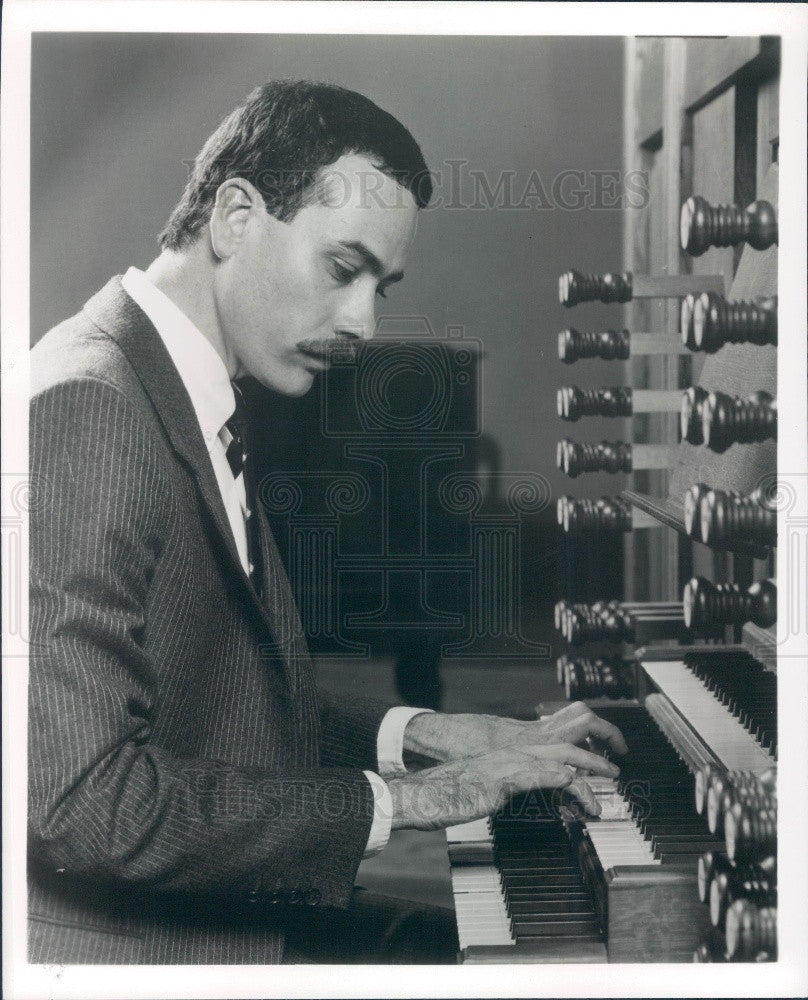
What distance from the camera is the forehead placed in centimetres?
173

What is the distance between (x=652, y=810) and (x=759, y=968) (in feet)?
0.99

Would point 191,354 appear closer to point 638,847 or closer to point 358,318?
point 358,318

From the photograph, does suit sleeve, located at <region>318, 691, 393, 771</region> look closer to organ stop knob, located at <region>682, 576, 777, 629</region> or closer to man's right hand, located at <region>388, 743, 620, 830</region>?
man's right hand, located at <region>388, 743, 620, 830</region>

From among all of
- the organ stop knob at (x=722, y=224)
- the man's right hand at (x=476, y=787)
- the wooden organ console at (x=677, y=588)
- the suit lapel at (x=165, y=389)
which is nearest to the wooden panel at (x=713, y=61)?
the wooden organ console at (x=677, y=588)

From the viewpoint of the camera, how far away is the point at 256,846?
58.4 inches

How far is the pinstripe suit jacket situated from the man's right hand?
0.07 meters

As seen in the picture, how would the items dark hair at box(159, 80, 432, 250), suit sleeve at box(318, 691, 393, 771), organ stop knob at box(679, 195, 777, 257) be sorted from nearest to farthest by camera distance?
organ stop knob at box(679, 195, 777, 257) → dark hair at box(159, 80, 432, 250) → suit sleeve at box(318, 691, 393, 771)

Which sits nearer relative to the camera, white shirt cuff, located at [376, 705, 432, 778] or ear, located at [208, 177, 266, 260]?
ear, located at [208, 177, 266, 260]

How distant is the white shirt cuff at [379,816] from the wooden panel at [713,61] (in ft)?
4.24

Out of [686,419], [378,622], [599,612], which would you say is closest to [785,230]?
[686,419]

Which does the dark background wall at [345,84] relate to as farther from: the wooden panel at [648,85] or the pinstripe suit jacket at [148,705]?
the pinstripe suit jacket at [148,705]

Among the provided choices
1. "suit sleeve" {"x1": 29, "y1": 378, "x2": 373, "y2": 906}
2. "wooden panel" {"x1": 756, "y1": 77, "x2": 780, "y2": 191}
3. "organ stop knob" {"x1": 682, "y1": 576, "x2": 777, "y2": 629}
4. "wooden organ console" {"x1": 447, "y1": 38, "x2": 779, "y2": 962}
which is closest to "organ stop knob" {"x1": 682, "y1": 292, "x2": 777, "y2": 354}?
"wooden organ console" {"x1": 447, "y1": 38, "x2": 779, "y2": 962}

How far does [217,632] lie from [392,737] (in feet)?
1.36

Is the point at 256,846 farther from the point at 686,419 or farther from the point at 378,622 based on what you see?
the point at 686,419
